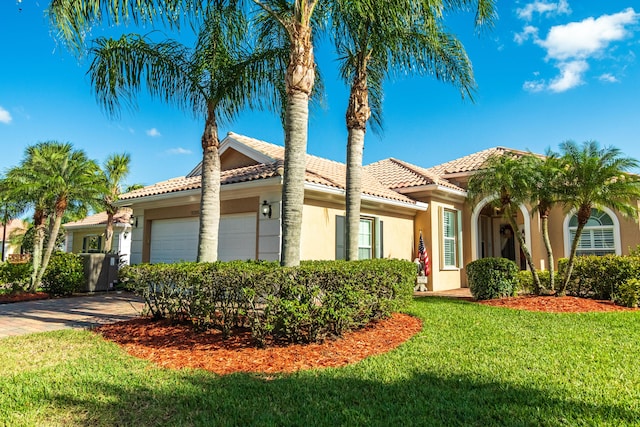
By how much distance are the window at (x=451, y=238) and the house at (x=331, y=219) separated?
4 centimetres

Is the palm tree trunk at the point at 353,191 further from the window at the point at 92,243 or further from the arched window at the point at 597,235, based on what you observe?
the window at the point at 92,243

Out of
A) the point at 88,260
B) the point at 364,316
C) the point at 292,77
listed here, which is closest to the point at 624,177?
the point at 364,316

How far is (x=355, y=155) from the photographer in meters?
9.89

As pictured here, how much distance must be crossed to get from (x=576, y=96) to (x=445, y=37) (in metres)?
5.91

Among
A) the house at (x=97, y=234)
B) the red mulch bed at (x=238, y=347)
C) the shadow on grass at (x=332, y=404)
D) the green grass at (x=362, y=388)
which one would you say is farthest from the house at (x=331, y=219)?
the house at (x=97, y=234)

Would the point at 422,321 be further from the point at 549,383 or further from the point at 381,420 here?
the point at 381,420

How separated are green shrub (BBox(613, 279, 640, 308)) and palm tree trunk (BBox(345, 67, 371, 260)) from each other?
23.4 feet

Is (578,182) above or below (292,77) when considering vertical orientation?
below

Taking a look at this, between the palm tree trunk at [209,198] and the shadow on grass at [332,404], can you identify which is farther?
the palm tree trunk at [209,198]

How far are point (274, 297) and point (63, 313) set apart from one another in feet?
22.3

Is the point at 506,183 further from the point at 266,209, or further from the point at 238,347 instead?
the point at 238,347

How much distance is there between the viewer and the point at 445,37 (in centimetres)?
1034

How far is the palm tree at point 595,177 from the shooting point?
33.6 ft

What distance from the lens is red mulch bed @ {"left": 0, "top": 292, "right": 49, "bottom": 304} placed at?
11.7 m
